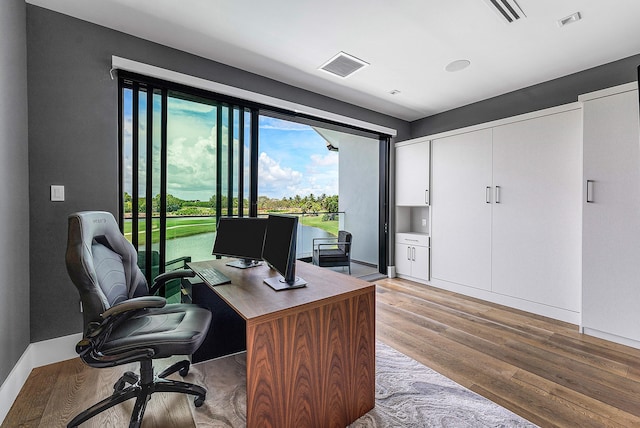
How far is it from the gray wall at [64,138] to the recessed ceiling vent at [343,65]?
1808mm

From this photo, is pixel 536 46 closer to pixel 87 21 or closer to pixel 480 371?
pixel 480 371

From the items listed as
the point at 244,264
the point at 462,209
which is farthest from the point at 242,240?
the point at 462,209

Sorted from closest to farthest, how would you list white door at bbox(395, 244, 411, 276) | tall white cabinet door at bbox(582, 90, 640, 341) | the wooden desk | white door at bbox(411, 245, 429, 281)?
the wooden desk, tall white cabinet door at bbox(582, 90, 640, 341), white door at bbox(411, 245, 429, 281), white door at bbox(395, 244, 411, 276)

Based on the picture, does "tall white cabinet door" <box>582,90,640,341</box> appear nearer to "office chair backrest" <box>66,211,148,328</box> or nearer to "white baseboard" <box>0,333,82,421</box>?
"office chair backrest" <box>66,211,148,328</box>

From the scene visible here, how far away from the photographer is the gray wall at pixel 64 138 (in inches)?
83.4

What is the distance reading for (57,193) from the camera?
2182mm

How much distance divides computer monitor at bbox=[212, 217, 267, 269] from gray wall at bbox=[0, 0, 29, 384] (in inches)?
48.6

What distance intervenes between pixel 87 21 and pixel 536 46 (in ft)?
13.0

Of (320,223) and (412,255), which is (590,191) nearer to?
(412,255)

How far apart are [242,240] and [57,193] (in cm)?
146

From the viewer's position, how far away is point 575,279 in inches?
116

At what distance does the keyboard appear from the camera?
70.2 inches

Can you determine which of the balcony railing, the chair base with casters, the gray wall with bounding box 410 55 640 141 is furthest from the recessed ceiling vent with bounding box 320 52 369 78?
the chair base with casters

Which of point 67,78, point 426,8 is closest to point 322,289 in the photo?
point 426,8
